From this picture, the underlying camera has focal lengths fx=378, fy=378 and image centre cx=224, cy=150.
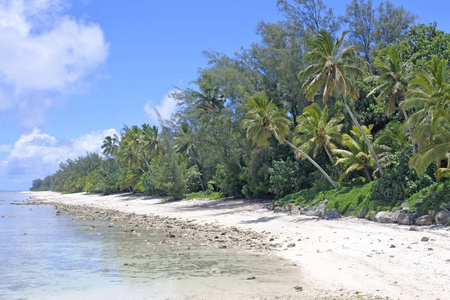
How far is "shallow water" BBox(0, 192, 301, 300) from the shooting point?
29.9ft

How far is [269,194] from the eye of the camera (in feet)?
116

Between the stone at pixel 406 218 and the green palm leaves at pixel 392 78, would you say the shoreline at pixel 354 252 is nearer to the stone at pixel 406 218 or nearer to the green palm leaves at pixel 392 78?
the stone at pixel 406 218

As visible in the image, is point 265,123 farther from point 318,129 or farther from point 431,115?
point 431,115

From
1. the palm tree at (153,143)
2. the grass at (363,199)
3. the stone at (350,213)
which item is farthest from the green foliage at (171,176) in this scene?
the stone at (350,213)

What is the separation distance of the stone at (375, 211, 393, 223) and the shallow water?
8063 mm

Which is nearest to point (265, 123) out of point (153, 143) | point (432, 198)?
point (432, 198)

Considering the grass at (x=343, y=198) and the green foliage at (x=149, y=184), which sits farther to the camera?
the green foliage at (x=149, y=184)

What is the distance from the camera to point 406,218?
1705 centimetres

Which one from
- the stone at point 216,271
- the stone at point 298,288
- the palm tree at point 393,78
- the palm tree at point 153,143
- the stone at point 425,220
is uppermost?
the palm tree at point 153,143

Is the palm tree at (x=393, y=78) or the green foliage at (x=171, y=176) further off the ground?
the palm tree at (x=393, y=78)

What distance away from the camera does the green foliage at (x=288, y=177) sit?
98.5 feet

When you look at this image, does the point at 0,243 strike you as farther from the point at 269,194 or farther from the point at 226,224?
the point at 269,194

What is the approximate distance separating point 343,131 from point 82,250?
2086cm

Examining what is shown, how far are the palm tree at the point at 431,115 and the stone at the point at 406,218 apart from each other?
2357mm
